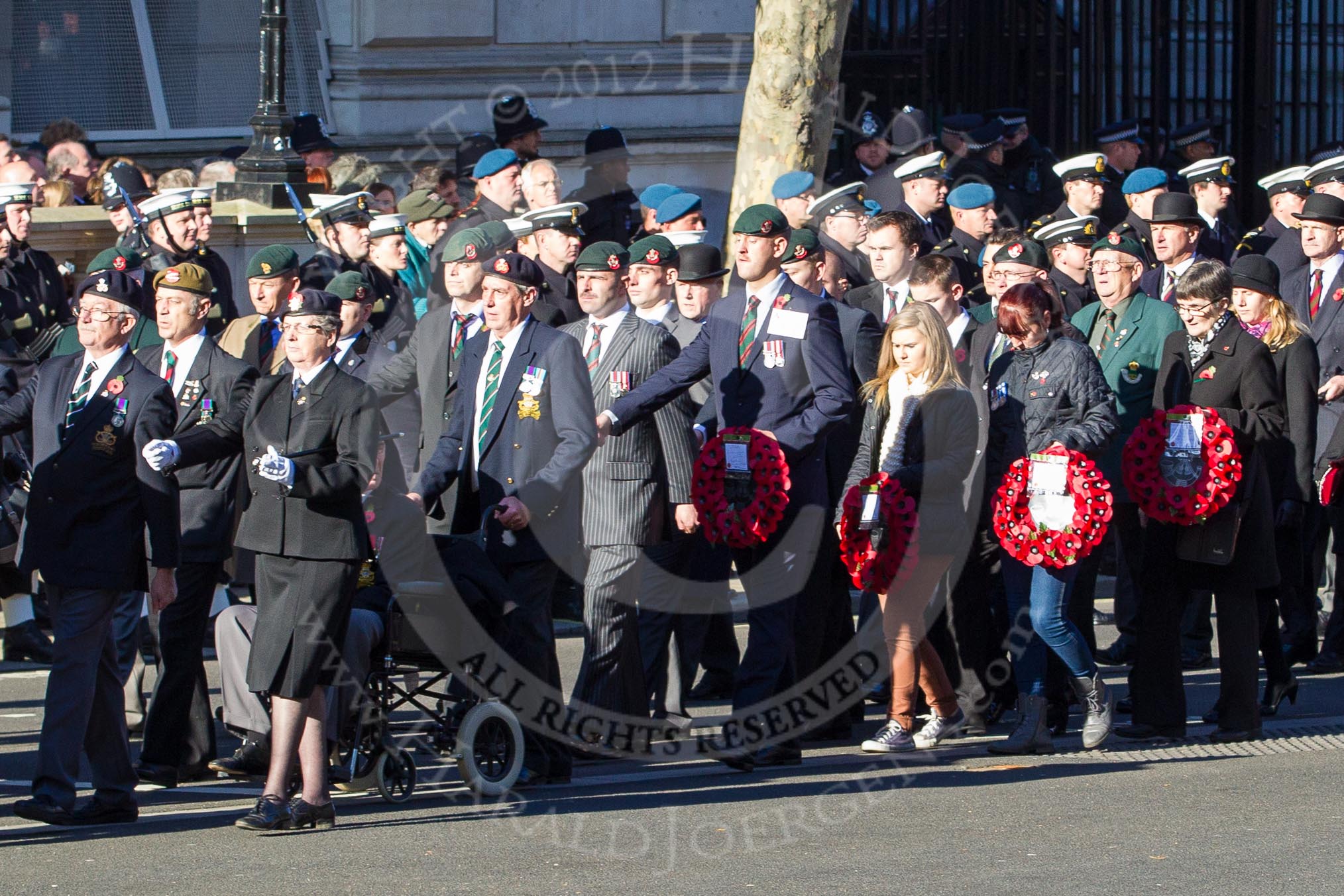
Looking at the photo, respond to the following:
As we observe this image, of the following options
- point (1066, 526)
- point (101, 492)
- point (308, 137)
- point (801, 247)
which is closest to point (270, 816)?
point (101, 492)

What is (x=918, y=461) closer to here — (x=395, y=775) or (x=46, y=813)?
(x=395, y=775)

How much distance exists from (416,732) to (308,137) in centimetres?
817

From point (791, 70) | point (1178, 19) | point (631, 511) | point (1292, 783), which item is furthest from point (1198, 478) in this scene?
point (1178, 19)

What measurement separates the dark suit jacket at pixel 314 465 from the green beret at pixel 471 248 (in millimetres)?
2358

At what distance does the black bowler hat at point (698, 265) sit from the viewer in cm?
975

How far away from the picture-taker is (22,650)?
35.3 ft

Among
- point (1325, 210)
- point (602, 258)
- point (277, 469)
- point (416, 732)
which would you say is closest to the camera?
point (277, 469)

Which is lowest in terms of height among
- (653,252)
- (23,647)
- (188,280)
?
(23,647)

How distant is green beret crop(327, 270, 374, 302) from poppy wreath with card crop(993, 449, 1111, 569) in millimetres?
3242

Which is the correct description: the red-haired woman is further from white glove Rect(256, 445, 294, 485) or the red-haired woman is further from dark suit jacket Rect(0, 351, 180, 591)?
dark suit jacket Rect(0, 351, 180, 591)

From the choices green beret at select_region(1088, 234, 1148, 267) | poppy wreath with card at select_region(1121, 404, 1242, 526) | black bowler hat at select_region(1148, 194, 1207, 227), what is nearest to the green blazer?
green beret at select_region(1088, 234, 1148, 267)

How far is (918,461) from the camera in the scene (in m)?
8.85

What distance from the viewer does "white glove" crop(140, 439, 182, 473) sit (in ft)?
24.2

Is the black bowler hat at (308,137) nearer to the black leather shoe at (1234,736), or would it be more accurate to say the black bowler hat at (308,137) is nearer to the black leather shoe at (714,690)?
the black leather shoe at (714,690)
